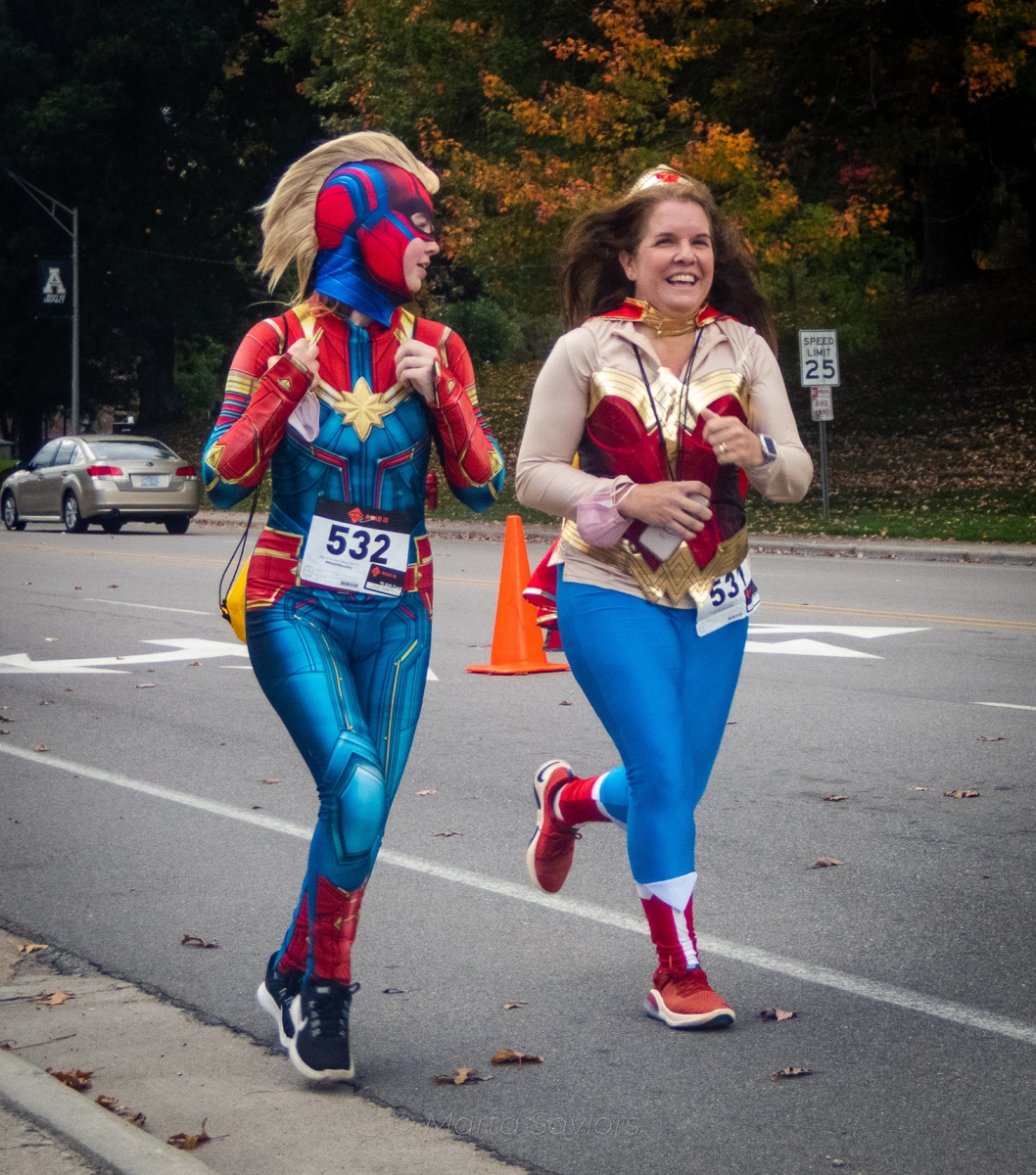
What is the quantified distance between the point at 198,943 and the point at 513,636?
20.0 ft

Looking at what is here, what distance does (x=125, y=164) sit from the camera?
48.2 metres

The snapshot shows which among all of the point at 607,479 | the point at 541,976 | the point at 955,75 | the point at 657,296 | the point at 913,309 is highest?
the point at 955,75

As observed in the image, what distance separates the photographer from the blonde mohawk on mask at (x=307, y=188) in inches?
160

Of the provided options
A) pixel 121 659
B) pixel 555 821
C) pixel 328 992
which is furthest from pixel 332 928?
pixel 121 659

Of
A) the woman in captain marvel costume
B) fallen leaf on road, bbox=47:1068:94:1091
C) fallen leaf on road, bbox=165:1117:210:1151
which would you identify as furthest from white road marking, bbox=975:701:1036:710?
fallen leaf on road, bbox=165:1117:210:1151

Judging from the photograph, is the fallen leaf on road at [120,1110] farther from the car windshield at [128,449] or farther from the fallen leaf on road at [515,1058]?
the car windshield at [128,449]

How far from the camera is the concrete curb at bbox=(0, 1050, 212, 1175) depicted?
329 centimetres

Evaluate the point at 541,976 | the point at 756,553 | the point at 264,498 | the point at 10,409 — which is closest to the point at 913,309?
the point at 264,498

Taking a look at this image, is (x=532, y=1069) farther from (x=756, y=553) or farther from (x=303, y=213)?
(x=756, y=553)

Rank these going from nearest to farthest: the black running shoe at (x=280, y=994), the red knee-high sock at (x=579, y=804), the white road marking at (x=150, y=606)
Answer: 1. the black running shoe at (x=280, y=994)
2. the red knee-high sock at (x=579, y=804)
3. the white road marking at (x=150, y=606)

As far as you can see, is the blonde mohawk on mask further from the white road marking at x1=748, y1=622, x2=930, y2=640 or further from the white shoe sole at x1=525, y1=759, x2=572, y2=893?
the white road marking at x1=748, y1=622, x2=930, y2=640

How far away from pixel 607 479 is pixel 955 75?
83.0ft

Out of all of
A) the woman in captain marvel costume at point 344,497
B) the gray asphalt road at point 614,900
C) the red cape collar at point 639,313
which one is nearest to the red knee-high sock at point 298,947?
the woman in captain marvel costume at point 344,497

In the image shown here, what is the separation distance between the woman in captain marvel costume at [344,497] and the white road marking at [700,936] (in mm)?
1430
